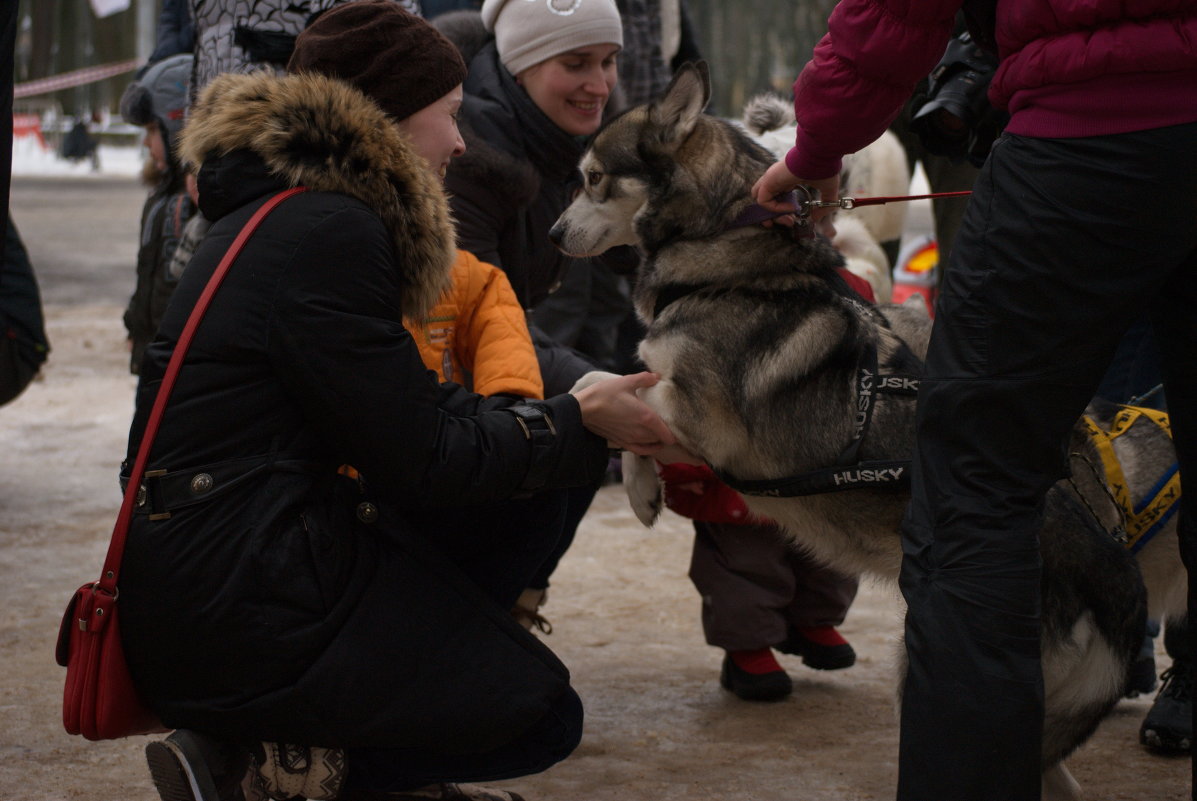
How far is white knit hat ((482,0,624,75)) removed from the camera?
3352 millimetres

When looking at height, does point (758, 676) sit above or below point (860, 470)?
below

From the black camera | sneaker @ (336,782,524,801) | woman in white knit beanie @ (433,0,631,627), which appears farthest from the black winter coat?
the black camera

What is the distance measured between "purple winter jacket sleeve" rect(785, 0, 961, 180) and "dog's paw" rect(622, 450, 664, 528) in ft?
3.17

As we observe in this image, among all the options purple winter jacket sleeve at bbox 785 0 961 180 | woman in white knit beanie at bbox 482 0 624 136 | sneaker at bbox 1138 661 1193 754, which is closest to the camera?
purple winter jacket sleeve at bbox 785 0 961 180

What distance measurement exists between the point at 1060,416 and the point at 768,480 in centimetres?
83

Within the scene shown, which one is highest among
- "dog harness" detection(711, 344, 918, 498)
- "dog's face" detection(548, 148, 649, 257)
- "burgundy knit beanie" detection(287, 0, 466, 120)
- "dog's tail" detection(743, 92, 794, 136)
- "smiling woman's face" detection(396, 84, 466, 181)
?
"burgundy knit beanie" detection(287, 0, 466, 120)

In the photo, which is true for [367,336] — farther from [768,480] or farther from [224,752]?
Answer: [768,480]

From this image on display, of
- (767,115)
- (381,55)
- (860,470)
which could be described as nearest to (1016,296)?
(860,470)

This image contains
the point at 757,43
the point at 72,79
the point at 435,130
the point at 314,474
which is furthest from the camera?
the point at 72,79

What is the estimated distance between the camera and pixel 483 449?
2215 millimetres

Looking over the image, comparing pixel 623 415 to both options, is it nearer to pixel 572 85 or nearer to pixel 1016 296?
pixel 1016 296

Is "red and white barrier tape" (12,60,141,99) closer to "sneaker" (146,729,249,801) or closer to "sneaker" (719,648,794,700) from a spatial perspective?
"sneaker" (719,648,794,700)

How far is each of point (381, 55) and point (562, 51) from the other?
106 centimetres

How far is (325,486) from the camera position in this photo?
2227mm
